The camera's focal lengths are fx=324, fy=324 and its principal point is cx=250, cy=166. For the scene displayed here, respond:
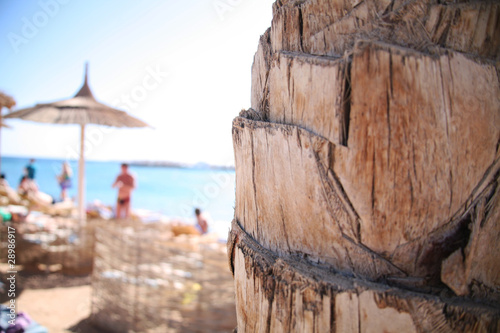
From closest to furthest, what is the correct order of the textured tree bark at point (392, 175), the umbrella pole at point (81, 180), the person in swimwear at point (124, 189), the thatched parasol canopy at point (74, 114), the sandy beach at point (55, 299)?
the textured tree bark at point (392, 175)
the sandy beach at point (55, 299)
the thatched parasol canopy at point (74, 114)
the umbrella pole at point (81, 180)
the person in swimwear at point (124, 189)

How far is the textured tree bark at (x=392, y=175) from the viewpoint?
66 cm

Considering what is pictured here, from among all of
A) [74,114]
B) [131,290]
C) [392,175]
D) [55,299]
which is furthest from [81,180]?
[392,175]

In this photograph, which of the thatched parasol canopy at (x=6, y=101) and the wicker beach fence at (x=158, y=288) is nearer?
the wicker beach fence at (x=158, y=288)

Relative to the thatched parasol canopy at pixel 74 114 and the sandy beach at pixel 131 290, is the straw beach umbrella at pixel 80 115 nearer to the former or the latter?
the thatched parasol canopy at pixel 74 114

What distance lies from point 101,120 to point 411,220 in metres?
6.51

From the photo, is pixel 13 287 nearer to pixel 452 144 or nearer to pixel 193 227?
pixel 193 227

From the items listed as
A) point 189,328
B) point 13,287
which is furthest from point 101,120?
point 189,328

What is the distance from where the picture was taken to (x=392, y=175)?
68 centimetres

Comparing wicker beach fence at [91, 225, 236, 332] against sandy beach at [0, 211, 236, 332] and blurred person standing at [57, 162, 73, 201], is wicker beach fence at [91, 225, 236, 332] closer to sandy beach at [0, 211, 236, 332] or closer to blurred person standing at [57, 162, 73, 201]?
sandy beach at [0, 211, 236, 332]

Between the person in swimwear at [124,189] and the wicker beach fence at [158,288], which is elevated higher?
the person in swimwear at [124,189]

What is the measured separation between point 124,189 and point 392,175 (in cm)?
740

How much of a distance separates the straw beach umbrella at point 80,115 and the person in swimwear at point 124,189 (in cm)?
79

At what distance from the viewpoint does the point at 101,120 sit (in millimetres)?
6258

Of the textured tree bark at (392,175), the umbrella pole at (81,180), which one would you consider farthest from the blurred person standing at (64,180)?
the textured tree bark at (392,175)
